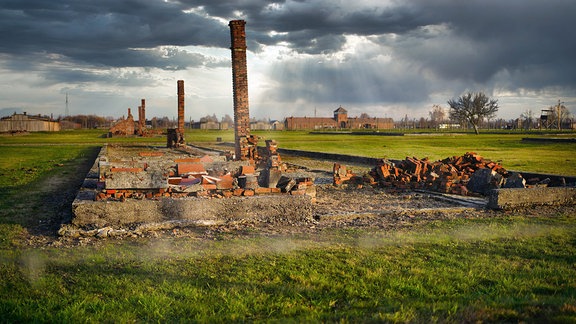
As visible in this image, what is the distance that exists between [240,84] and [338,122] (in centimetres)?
11895

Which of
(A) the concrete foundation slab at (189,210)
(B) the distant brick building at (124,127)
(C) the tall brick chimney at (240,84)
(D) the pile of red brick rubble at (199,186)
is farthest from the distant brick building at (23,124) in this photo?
(A) the concrete foundation slab at (189,210)

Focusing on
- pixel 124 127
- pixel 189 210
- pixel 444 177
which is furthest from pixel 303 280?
pixel 124 127

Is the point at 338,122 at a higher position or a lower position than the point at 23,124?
higher

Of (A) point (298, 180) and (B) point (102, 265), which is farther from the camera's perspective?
(A) point (298, 180)

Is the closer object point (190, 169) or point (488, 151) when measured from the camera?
point (190, 169)

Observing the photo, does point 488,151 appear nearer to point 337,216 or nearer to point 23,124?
point 337,216

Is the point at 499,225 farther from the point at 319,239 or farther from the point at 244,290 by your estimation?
the point at 244,290

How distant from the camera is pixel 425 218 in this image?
7.17 m

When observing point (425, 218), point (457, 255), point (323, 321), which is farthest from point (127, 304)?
point (425, 218)

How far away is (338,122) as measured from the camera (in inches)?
5276

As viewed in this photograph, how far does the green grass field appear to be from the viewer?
338cm

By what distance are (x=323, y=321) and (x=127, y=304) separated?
1475 mm

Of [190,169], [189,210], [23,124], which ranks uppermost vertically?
[23,124]

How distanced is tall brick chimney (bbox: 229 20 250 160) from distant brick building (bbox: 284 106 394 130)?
108124 millimetres
